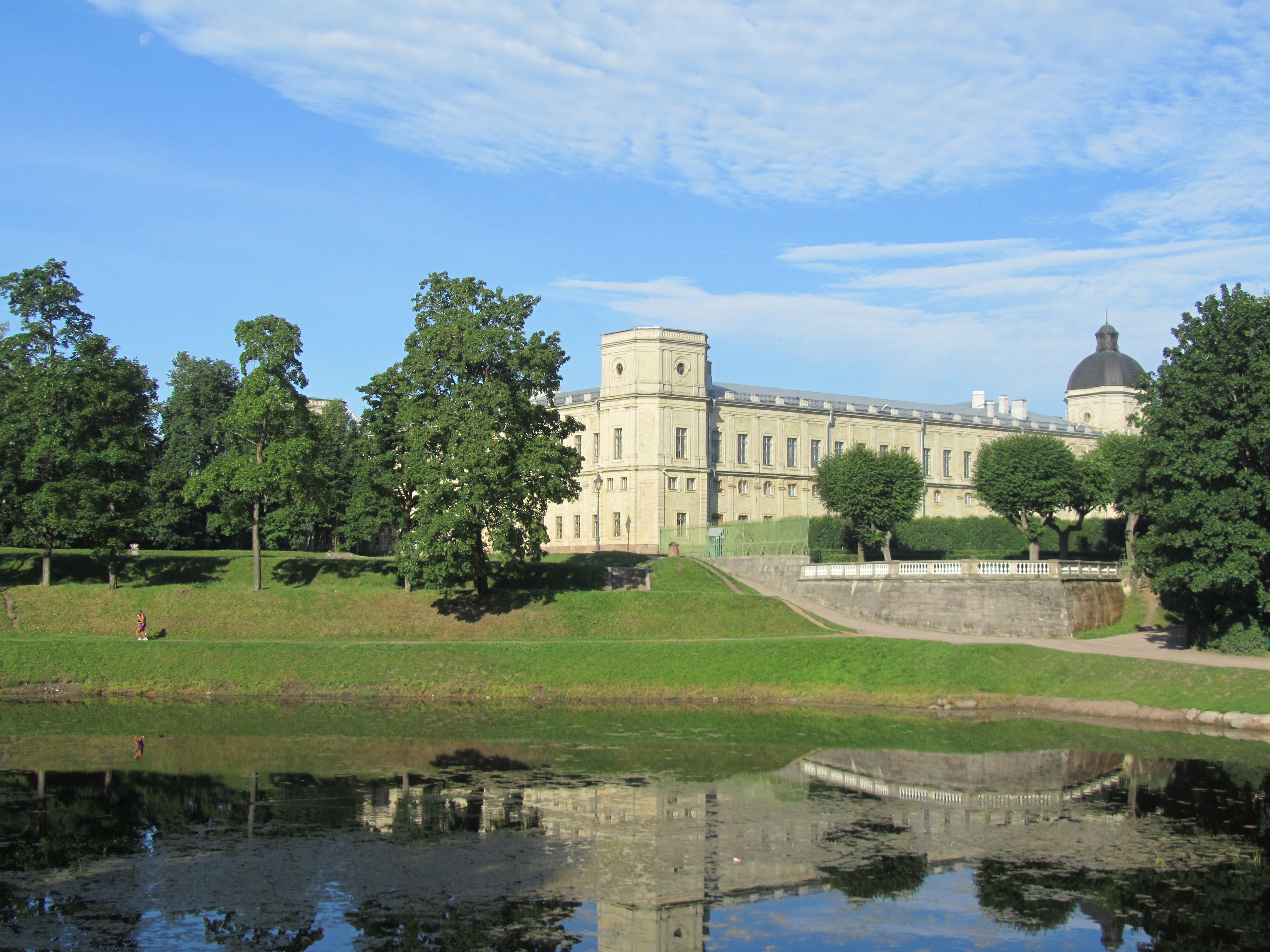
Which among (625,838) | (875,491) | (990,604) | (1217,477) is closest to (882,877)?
(625,838)

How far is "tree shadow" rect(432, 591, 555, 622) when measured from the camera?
46250mm

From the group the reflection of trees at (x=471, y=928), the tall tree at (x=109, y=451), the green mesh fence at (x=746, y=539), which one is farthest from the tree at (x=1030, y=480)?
the reflection of trees at (x=471, y=928)

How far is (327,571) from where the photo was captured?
5247cm

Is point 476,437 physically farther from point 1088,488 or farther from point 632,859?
point 1088,488

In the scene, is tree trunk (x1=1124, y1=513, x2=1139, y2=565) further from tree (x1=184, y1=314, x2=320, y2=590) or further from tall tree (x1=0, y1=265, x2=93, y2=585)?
tall tree (x1=0, y1=265, x2=93, y2=585)

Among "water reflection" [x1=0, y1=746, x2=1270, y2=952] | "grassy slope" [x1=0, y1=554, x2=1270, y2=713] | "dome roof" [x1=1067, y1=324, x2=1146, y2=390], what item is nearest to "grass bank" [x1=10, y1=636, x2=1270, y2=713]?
"grassy slope" [x1=0, y1=554, x2=1270, y2=713]

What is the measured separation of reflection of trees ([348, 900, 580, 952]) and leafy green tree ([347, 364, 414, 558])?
32.7 meters

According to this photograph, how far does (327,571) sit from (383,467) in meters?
7.35

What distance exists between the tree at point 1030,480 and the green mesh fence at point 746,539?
1078cm

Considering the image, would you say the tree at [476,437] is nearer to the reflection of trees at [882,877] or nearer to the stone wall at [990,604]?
the stone wall at [990,604]

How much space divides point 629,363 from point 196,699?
151ft

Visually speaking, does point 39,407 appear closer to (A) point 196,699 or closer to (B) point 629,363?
(A) point 196,699

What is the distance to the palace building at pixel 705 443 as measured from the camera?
7662cm

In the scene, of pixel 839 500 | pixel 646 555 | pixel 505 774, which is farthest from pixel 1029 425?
pixel 505 774
